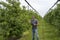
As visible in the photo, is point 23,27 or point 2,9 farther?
point 23,27

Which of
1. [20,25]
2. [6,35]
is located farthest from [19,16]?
[6,35]

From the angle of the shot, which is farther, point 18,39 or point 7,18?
point 18,39

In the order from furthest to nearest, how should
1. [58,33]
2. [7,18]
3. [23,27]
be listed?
[58,33] < [23,27] < [7,18]

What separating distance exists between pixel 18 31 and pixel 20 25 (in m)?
0.60

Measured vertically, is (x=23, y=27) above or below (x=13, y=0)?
Answer: below

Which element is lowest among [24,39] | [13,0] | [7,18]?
[24,39]

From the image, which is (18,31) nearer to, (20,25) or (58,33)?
(20,25)

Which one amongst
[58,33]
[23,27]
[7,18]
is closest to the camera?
[7,18]

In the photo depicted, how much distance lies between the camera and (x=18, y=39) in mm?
22547

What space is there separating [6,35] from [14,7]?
8.54 ft

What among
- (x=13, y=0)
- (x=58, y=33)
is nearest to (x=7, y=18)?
(x=13, y=0)

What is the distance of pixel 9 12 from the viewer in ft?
69.9

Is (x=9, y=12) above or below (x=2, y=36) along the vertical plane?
above

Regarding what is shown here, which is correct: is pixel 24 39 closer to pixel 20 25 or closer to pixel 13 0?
pixel 20 25
